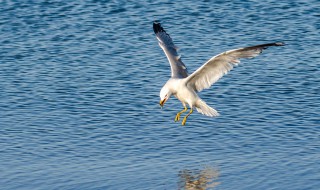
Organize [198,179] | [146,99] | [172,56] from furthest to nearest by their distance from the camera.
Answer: [146,99] → [172,56] → [198,179]

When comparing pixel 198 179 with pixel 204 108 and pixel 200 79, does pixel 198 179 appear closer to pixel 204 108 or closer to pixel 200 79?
pixel 204 108

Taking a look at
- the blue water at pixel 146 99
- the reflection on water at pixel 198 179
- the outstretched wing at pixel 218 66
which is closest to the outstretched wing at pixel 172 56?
the outstretched wing at pixel 218 66

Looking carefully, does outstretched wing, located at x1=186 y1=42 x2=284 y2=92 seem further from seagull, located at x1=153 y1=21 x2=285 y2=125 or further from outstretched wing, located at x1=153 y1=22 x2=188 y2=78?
outstretched wing, located at x1=153 y1=22 x2=188 y2=78

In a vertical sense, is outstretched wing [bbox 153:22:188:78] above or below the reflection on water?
above

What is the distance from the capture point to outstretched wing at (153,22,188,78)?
17895 millimetres

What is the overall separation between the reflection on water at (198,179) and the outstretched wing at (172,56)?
197cm

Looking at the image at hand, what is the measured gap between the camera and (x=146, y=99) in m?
21.8

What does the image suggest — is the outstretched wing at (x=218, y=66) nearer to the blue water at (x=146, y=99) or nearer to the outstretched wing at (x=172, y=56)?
the outstretched wing at (x=172, y=56)

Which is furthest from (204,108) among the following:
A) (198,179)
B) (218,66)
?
(198,179)

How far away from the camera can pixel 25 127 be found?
19.9 meters

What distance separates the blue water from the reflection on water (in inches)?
1.5

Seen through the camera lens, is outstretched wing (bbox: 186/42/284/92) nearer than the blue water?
Yes

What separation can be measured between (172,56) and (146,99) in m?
3.50

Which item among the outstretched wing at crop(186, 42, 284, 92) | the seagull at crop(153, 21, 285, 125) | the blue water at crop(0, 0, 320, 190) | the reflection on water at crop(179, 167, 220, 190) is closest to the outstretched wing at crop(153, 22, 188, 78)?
the seagull at crop(153, 21, 285, 125)
